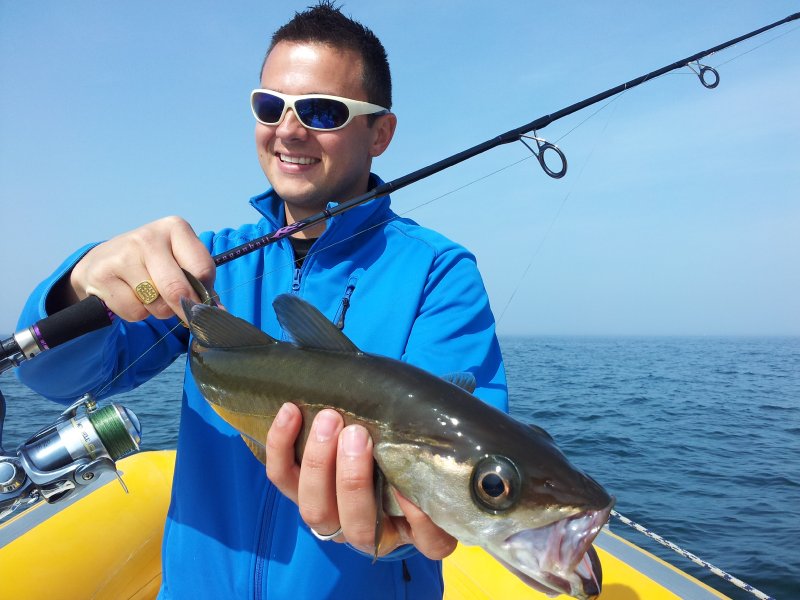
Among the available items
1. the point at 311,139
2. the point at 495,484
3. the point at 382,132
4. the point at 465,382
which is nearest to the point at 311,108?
the point at 311,139

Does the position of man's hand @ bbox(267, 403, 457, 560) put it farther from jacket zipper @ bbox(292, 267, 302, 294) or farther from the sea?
the sea

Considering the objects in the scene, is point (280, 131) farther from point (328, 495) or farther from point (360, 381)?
point (328, 495)

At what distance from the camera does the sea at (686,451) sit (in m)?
7.96

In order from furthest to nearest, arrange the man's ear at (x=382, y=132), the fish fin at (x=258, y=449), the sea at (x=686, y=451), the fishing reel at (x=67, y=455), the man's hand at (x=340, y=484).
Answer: the sea at (x=686, y=451) → the man's ear at (x=382, y=132) → the fishing reel at (x=67, y=455) → the fish fin at (x=258, y=449) → the man's hand at (x=340, y=484)

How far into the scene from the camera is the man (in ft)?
6.19

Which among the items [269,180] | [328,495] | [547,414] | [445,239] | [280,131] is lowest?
[547,414]

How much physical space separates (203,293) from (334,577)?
4.60 ft

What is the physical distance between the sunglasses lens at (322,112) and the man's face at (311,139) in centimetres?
4

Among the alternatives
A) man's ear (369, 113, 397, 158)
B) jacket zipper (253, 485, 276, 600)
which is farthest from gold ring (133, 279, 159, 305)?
man's ear (369, 113, 397, 158)

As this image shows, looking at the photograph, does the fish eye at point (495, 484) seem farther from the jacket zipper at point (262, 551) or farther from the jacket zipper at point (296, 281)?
the jacket zipper at point (296, 281)

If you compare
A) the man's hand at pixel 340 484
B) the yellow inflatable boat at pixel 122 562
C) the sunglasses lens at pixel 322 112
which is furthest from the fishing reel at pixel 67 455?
the yellow inflatable boat at pixel 122 562

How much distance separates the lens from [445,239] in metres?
3.00

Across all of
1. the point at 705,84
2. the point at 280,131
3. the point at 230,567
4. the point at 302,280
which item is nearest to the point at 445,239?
the point at 302,280

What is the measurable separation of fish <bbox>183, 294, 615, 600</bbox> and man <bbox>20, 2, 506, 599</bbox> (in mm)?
83
